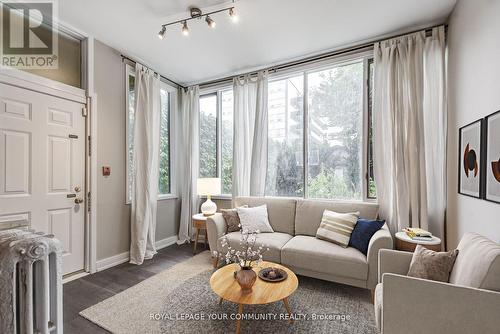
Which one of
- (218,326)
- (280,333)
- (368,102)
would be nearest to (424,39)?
(368,102)

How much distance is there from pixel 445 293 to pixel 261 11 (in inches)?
105

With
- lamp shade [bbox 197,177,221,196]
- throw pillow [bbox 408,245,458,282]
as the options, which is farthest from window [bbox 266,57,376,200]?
throw pillow [bbox 408,245,458,282]

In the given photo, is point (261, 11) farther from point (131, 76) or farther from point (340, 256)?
point (340, 256)

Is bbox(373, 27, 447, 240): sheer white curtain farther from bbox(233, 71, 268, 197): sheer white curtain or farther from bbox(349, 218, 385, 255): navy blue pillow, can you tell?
bbox(233, 71, 268, 197): sheer white curtain

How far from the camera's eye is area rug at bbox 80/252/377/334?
174 cm

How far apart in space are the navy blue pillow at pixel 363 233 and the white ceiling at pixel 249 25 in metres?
2.21

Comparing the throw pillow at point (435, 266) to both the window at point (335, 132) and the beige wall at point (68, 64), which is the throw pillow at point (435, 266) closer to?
the window at point (335, 132)

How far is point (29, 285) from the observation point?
45.1 inches

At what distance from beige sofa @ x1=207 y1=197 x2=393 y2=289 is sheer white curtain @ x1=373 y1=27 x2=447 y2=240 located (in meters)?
0.35

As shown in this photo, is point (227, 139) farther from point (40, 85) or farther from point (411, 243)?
point (411, 243)

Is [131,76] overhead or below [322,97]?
overhead

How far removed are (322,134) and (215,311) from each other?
8.41 feet

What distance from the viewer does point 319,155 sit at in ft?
10.7

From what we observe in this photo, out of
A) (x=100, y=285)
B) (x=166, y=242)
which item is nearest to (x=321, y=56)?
(x=166, y=242)
